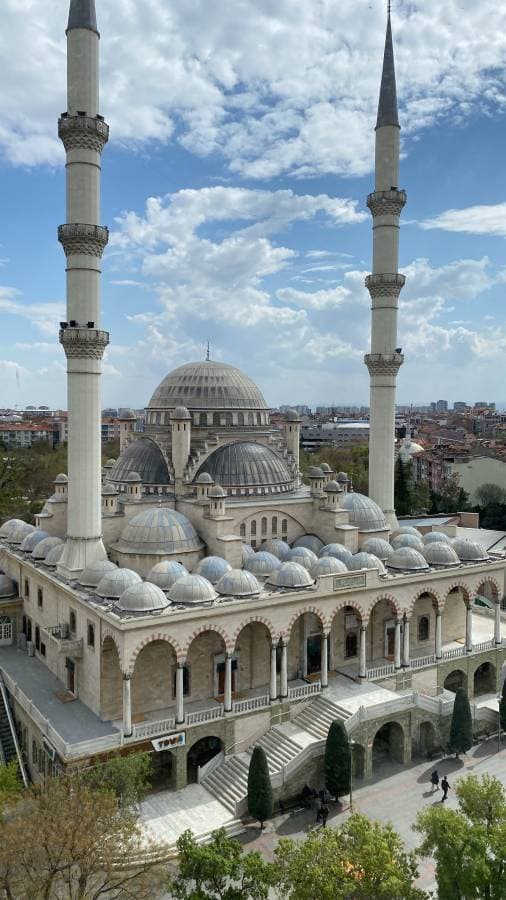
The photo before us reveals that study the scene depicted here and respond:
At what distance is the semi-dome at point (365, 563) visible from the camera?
26.8m

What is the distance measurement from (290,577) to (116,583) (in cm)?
624

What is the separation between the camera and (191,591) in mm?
22328

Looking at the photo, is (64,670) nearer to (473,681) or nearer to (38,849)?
(38,849)

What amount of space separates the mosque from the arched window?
74 mm

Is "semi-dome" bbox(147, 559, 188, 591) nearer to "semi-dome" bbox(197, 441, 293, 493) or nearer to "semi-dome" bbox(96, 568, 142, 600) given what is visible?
"semi-dome" bbox(96, 568, 142, 600)

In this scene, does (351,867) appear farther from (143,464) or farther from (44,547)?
(143,464)

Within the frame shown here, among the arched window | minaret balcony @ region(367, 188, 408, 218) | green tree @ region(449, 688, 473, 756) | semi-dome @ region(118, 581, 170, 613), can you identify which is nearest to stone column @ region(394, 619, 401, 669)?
the arched window

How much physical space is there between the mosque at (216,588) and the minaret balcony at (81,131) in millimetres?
72

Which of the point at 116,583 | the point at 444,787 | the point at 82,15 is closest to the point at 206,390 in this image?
the point at 116,583

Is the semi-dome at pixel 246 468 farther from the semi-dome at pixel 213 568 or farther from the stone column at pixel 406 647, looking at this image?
the stone column at pixel 406 647

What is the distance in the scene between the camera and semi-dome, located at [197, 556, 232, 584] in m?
24.9

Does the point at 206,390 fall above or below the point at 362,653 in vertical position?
above

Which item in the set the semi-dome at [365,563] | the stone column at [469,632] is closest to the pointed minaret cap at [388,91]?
the semi-dome at [365,563]

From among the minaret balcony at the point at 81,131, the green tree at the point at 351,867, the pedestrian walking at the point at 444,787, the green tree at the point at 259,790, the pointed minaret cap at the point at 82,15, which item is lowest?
the pedestrian walking at the point at 444,787
